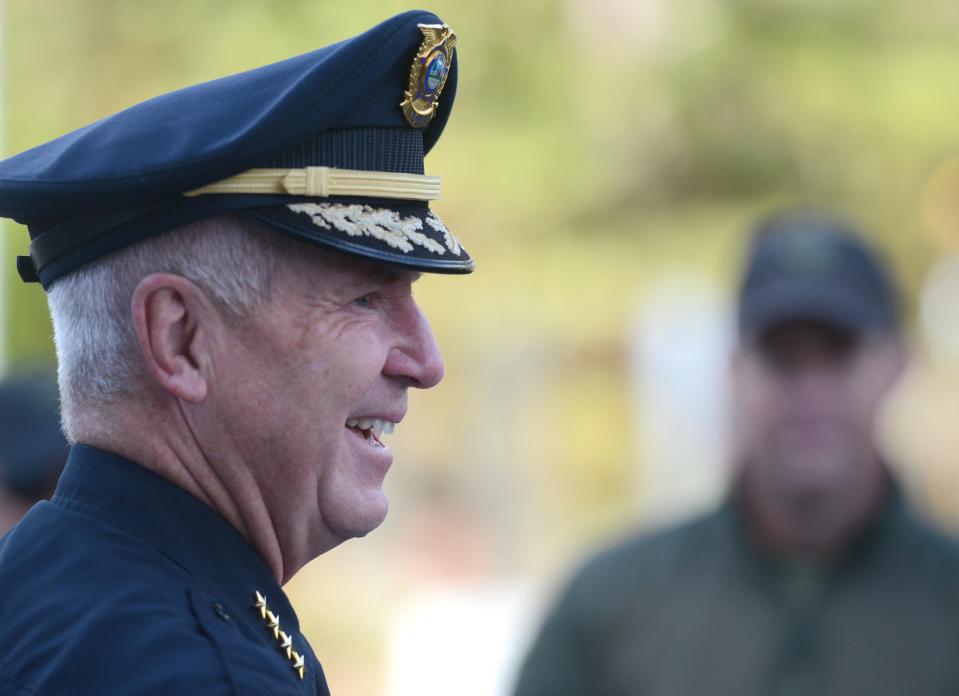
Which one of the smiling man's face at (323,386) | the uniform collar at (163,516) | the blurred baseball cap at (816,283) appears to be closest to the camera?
the uniform collar at (163,516)

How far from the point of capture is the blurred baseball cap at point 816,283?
4859 millimetres

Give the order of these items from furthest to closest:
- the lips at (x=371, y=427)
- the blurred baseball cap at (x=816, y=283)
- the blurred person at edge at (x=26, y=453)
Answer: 1. the blurred baseball cap at (x=816, y=283)
2. the blurred person at edge at (x=26, y=453)
3. the lips at (x=371, y=427)

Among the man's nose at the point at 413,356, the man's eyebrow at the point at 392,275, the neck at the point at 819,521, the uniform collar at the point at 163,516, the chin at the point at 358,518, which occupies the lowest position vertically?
the neck at the point at 819,521

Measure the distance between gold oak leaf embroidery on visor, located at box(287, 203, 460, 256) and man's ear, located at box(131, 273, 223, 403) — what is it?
0.17 meters

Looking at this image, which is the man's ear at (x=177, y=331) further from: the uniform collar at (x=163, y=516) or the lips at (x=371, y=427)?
the lips at (x=371, y=427)

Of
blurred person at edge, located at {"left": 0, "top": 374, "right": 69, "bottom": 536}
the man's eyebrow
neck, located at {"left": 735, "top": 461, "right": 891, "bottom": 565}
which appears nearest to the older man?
the man's eyebrow

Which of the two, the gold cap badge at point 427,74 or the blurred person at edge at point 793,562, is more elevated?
the gold cap badge at point 427,74

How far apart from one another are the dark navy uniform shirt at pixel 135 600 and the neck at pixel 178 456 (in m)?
0.02

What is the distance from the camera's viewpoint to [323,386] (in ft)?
6.86

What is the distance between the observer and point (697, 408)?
36.3 feet

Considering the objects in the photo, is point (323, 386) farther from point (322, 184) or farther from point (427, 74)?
point (427, 74)

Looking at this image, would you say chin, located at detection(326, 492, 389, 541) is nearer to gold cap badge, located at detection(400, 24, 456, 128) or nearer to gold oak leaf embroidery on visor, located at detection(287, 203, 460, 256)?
gold oak leaf embroidery on visor, located at detection(287, 203, 460, 256)

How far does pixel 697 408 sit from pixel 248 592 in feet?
30.2

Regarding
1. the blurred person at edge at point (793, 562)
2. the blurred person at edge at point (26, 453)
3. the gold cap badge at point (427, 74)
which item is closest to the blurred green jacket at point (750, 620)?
the blurred person at edge at point (793, 562)
